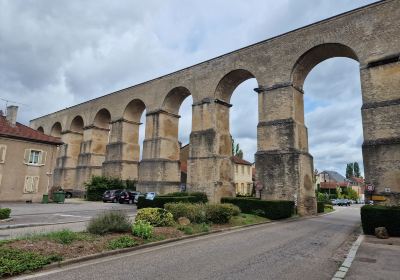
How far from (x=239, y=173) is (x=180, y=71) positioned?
22066 millimetres

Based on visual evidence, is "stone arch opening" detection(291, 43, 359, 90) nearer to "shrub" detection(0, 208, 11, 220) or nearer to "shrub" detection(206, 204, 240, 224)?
"shrub" detection(206, 204, 240, 224)

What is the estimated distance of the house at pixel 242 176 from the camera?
4584 cm

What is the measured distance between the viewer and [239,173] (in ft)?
153

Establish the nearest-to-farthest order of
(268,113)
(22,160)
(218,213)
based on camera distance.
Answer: (218,213)
(268,113)
(22,160)

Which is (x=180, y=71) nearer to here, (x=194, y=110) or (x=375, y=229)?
(x=194, y=110)

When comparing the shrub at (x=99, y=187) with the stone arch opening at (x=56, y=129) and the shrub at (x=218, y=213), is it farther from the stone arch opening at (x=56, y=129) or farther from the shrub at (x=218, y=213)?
the shrub at (x=218, y=213)

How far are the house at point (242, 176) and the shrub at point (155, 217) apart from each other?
113 ft

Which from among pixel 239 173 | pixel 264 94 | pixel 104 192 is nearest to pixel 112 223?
pixel 264 94

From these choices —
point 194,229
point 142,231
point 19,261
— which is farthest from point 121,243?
point 194,229

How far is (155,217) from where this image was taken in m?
11.1

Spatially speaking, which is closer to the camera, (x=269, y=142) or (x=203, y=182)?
(x=269, y=142)

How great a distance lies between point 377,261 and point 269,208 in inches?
386

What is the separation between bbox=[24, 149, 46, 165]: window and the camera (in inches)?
943

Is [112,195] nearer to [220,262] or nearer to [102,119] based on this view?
[102,119]
